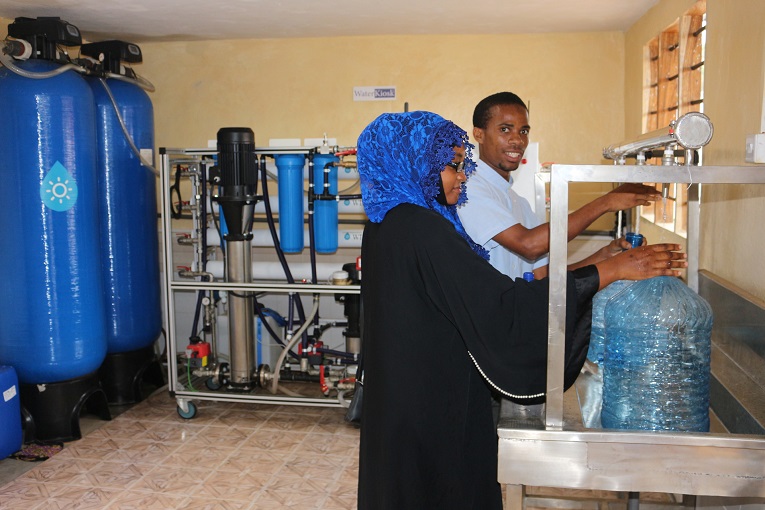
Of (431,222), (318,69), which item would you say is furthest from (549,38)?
(431,222)

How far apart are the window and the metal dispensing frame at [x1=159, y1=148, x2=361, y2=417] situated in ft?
5.69

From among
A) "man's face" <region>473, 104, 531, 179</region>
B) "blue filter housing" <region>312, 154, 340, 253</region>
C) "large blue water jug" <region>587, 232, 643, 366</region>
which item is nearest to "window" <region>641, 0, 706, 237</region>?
"man's face" <region>473, 104, 531, 179</region>

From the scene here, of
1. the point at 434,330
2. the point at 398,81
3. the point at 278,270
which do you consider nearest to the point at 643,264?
the point at 434,330

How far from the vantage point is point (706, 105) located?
2766 millimetres

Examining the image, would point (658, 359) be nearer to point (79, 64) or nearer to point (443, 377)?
point (443, 377)

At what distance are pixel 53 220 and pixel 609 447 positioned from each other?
3244 millimetres

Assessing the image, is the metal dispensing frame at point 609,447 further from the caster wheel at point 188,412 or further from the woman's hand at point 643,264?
the caster wheel at point 188,412

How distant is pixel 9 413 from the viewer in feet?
11.9

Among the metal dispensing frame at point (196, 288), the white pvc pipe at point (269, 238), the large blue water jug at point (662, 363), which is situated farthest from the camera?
the white pvc pipe at point (269, 238)

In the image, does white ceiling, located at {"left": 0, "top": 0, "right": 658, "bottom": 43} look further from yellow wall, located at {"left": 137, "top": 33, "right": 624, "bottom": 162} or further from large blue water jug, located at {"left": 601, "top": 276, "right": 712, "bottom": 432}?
large blue water jug, located at {"left": 601, "top": 276, "right": 712, "bottom": 432}

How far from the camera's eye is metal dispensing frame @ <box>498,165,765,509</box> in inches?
54.4

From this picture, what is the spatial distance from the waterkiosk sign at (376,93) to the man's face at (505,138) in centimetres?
260

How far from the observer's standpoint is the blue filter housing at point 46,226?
372 cm

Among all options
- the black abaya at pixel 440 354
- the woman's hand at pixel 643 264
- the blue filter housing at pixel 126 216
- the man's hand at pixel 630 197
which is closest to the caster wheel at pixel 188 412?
the blue filter housing at pixel 126 216
